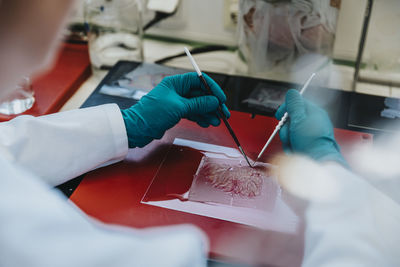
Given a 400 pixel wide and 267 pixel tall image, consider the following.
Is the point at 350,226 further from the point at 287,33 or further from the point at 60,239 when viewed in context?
the point at 287,33

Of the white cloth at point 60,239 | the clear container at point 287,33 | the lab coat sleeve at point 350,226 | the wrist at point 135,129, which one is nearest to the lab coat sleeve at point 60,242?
the white cloth at point 60,239

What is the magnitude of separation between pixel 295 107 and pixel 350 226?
346 millimetres

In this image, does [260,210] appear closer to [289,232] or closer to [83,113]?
[289,232]

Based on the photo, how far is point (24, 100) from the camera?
1.12 m

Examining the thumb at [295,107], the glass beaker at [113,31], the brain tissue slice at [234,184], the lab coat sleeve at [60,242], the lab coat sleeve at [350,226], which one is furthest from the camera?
the glass beaker at [113,31]

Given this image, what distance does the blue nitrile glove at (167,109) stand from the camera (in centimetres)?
93

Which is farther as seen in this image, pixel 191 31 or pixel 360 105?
pixel 191 31

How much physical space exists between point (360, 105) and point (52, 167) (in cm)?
81

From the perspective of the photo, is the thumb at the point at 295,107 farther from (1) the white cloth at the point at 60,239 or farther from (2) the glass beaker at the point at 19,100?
(2) the glass beaker at the point at 19,100

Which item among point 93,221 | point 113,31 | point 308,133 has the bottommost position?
point 93,221

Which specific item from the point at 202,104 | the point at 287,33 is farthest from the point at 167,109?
the point at 287,33

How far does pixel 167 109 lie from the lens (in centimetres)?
93

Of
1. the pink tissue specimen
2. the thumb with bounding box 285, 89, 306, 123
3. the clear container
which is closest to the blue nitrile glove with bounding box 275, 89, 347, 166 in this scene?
the thumb with bounding box 285, 89, 306, 123

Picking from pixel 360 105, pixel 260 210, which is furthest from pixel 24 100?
pixel 360 105
